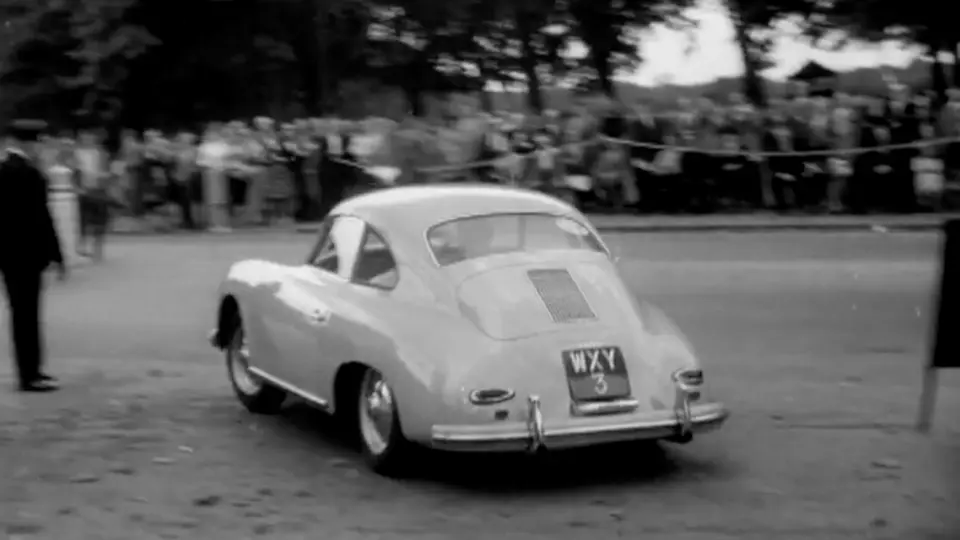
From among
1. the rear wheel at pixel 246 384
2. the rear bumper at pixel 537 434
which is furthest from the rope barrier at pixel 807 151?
the rear bumper at pixel 537 434

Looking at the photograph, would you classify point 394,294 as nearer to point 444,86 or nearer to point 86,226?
point 86,226

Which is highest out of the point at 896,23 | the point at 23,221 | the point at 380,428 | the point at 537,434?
the point at 896,23

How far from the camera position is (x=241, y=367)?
10727mm

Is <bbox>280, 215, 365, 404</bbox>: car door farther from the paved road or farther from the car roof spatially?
the paved road

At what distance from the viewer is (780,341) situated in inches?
536

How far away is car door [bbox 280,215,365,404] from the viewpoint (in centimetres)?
898

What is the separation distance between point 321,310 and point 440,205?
0.91 meters

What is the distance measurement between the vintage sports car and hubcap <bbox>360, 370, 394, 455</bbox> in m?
0.01

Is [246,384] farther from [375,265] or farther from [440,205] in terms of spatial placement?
[440,205]

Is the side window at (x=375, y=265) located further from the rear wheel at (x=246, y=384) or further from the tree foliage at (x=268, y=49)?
the tree foliage at (x=268, y=49)

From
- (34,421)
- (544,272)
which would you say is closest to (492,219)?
(544,272)

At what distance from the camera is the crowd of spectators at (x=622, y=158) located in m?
25.9

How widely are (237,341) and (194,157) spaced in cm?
1688

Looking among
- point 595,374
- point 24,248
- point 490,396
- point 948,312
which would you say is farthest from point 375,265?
point 24,248
